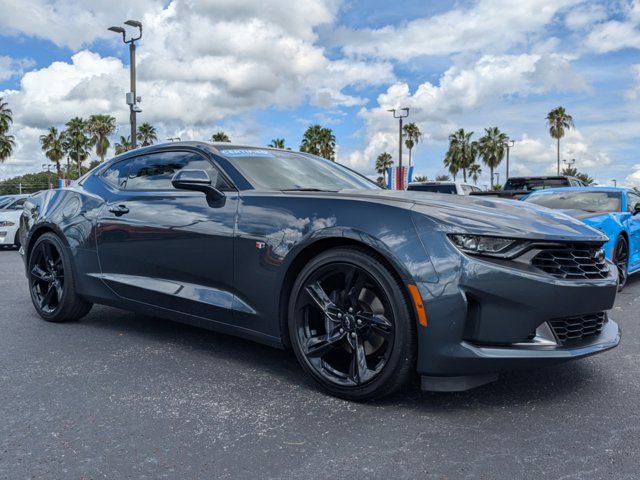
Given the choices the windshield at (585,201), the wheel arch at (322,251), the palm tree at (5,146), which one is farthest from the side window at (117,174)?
the palm tree at (5,146)

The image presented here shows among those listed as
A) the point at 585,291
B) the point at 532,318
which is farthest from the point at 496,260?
the point at 585,291

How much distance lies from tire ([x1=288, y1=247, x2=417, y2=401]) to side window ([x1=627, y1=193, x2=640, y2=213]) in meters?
5.67

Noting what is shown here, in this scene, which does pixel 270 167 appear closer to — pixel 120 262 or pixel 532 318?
pixel 120 262

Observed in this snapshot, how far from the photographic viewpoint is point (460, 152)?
62281mm

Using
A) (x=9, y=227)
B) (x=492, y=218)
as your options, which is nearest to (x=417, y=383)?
(x=492, y=218)

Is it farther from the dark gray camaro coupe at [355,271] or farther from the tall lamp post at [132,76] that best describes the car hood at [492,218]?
the tall lamp post at [132,76]

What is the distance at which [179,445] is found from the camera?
99.8 inches

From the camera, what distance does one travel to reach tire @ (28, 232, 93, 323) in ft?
15.6

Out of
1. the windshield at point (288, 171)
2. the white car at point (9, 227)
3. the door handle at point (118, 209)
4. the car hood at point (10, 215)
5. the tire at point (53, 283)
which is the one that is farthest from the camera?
the car hood at point (10, 215)

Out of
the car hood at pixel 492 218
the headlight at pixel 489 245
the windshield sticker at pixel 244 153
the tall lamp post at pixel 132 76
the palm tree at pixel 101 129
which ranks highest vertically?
the palm tree at pixel 101 129

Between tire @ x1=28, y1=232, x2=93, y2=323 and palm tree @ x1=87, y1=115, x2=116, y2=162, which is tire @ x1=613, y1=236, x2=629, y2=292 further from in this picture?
palm tree @ x1=87, y1=115, x2=116, y2=162

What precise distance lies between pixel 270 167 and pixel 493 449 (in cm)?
226

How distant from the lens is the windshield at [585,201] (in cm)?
726

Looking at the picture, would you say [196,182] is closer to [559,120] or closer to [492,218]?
[492,218]
